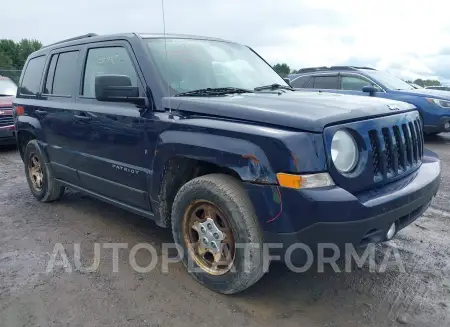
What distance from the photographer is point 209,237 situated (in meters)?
2.90

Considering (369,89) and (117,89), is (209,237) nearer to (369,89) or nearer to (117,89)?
(117,89)

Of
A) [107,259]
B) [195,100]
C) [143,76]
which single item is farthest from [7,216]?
[195,100]

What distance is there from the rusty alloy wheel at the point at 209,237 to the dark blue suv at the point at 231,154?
0.01m

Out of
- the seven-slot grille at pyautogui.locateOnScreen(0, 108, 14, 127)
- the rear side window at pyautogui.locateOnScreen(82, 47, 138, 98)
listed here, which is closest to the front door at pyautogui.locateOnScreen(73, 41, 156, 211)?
the rear side window at pyautogui.locateOnScreen(82, 47, 138, 98)

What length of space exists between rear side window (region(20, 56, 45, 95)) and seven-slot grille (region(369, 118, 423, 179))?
12.9ft

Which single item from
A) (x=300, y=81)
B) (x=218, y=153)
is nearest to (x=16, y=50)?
(x=300, y=81)

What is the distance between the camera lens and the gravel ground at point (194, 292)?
8.66ft

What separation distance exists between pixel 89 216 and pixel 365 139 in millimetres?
3191

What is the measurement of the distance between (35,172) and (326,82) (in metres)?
6.70

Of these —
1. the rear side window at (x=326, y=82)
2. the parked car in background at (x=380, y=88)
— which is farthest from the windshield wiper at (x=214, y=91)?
the rear side window at (x=326, y=82)

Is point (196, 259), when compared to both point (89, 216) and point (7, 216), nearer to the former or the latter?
point (89, 216)

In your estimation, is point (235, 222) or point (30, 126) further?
point (30, 126)

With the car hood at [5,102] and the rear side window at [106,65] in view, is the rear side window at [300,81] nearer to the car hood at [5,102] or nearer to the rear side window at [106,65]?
the car hood at [5,102]

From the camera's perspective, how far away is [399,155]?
9.41ft
